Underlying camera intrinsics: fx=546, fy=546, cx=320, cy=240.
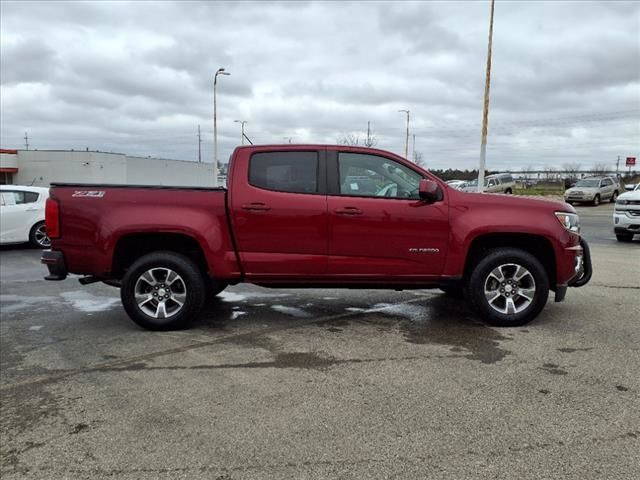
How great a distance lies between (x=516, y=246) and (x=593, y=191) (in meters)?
31.9

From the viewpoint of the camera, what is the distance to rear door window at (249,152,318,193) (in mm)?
5570

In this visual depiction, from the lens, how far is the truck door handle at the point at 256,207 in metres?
5.46

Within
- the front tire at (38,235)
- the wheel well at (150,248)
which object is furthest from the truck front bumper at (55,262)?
the front tire at (38,235)

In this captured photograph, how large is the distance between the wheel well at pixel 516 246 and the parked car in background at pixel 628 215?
1006 centimetres

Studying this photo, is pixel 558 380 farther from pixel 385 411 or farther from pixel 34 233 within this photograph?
pixel 34 233

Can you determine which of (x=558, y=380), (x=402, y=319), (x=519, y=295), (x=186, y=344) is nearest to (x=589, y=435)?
(x=558, y=380)

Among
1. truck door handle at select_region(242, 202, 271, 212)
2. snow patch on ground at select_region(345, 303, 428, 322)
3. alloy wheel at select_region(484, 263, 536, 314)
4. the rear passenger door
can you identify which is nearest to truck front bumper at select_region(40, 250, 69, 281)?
the rear passenger door

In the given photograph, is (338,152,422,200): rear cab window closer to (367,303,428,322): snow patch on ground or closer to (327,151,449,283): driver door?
(327,151,449,283): driver door

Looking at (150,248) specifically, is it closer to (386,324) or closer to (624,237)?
(386,324)

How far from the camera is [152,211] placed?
544 cm

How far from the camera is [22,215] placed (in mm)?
12688

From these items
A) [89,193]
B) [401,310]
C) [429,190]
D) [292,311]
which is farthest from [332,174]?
[89,193]

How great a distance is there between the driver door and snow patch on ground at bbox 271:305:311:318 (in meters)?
0.97

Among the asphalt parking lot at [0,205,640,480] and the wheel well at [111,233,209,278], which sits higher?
the wheel well at [111,233,209,278]
